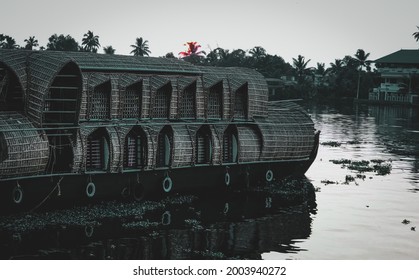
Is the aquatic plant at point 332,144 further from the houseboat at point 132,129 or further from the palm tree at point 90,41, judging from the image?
the palm tree at point 90,41

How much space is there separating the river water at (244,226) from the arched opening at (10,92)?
13.3 feet

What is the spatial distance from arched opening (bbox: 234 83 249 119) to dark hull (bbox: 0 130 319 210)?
2379 mm

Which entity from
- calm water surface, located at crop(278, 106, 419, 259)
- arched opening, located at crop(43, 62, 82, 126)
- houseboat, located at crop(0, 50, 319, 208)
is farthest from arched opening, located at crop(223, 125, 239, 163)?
arched opening, located at crop(43, 62, 82, 126)

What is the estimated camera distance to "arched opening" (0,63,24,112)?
77.4ft

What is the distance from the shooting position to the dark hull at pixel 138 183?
74.7 feet

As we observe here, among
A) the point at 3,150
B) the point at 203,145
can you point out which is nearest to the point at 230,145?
the point at 203,145

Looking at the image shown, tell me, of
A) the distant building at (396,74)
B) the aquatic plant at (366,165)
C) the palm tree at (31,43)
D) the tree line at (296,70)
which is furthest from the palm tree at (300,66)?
the aquatic plant at (366,165)

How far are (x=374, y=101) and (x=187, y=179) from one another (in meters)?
75.3

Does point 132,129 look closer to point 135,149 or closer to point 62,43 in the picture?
point 135,149

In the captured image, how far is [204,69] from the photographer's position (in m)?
30.5

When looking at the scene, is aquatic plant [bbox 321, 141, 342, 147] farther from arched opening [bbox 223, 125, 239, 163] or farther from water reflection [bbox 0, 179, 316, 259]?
water reflection [bbox 0, 179, 316, 259]

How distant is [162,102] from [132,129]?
2.03 m
